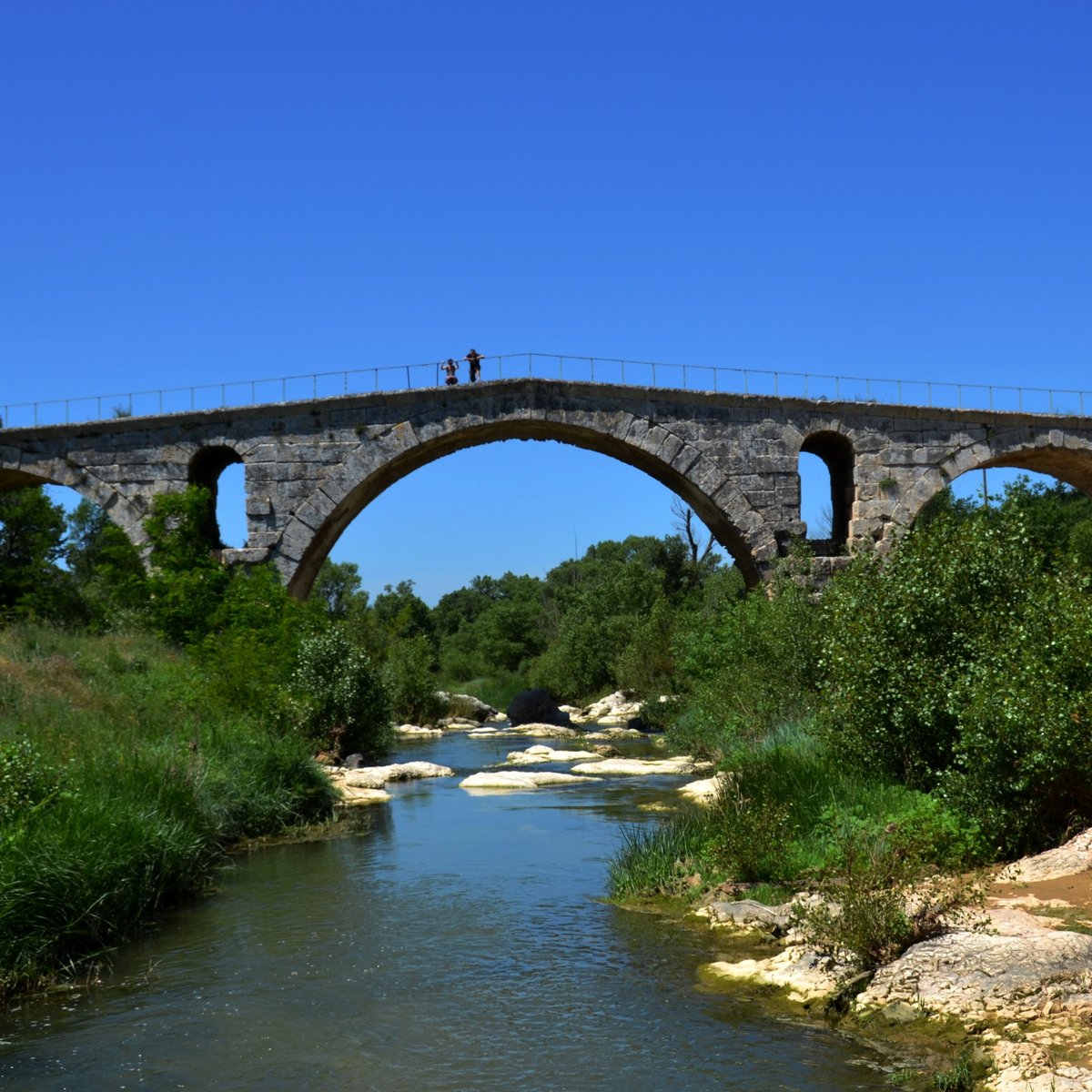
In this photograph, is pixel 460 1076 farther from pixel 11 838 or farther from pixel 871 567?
pixel 871 567

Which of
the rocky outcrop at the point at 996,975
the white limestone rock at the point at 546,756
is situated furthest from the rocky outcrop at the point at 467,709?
the rocky outcrop at the point at 996,975

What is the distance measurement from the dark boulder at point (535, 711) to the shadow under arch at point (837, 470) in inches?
385

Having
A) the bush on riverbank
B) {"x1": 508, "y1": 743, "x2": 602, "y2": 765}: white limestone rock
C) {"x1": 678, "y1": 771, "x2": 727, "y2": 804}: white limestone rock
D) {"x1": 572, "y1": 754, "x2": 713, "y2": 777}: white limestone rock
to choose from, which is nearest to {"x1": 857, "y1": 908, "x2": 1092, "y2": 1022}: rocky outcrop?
the bush on riverbank

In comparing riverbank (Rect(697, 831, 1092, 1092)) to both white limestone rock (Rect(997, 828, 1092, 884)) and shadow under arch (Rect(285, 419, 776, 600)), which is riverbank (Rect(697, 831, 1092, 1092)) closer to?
white limestone rock (Rect(997, 828, 1092, 884))

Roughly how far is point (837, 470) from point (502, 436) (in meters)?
7.07

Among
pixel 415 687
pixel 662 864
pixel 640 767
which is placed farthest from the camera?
pixel 415 687

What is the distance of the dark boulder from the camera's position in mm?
32156

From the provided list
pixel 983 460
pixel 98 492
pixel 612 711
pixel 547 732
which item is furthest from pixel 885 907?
pixel 612 711

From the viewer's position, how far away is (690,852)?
10141 mm

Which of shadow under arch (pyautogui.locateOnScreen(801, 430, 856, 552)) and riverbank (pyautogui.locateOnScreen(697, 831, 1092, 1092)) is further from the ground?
shadow under arch (pyautogui.locateOnScreen(801, 430, 856, 552))

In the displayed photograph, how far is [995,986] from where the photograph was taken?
6098mm

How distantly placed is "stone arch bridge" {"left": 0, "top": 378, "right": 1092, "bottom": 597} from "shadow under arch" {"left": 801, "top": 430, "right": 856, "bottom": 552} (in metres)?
0.17

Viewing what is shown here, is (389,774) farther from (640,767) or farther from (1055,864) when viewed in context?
(1055,864)

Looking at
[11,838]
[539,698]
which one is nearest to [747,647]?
[11,838]
